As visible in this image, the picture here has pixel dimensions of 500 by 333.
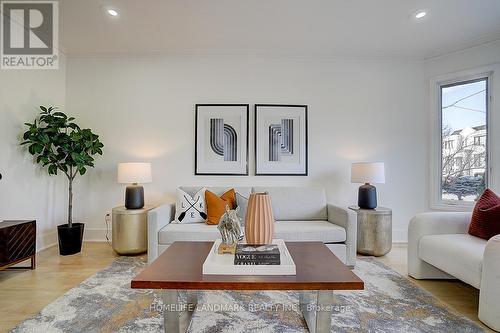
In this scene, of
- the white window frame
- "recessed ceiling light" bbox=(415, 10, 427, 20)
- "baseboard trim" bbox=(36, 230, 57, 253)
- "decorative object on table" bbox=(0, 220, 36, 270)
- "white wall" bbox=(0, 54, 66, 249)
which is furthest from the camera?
the white window frame

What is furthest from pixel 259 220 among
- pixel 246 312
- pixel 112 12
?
pixel 112 12

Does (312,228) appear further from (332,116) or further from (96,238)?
(96,238)

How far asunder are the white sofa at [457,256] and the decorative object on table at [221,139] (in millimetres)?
2120

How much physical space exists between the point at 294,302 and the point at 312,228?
2.78 ft

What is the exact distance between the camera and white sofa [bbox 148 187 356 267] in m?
2.57

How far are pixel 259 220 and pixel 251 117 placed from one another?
2206 millimetres

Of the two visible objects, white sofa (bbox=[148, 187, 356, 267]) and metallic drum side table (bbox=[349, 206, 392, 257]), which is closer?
white sofa (bbox=[148, 187, 356, 267])

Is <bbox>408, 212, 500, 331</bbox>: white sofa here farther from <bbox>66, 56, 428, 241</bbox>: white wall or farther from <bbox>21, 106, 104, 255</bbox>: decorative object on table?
<bbox>21, 106, 104, 255</bbox>: decorative object on table

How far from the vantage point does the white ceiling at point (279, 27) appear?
101 inches

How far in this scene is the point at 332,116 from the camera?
3.68 m

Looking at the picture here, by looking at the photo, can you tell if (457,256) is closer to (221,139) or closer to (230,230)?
(230,230)

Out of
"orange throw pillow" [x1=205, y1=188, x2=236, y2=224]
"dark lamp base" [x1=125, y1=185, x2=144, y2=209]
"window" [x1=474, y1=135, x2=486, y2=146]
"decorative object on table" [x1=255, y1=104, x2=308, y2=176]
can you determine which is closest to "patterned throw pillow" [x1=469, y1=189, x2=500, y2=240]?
"window" [x1=474, y1=135, x2=486, y2=146]

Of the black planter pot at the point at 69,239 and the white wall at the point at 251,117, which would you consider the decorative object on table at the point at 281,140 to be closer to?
the white wall at the point at 251,117

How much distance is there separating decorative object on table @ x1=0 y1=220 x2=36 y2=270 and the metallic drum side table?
3504mm
